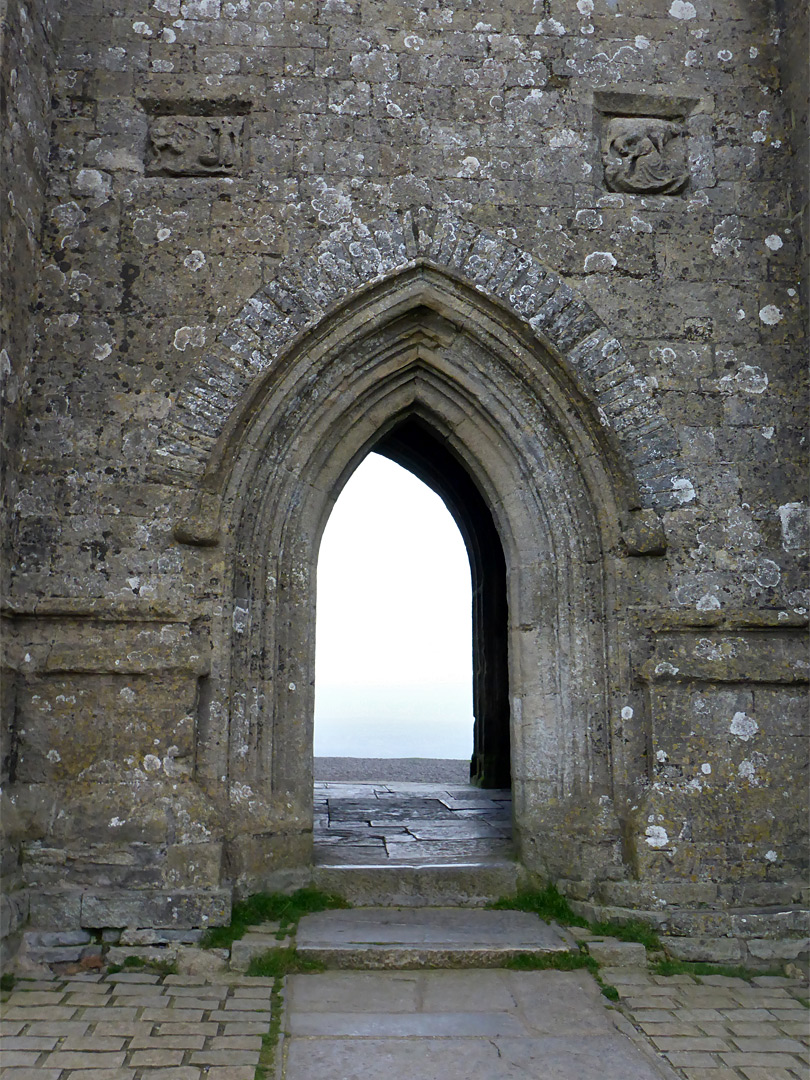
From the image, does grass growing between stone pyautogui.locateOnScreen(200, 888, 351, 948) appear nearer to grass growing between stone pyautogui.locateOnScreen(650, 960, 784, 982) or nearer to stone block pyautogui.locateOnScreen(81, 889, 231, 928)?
stone block pyautogui.locateOnScreen(81, 889, 231, 928)

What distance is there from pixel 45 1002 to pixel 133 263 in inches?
136

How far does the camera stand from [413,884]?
175 inches

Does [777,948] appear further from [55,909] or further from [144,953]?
A: [55,909]

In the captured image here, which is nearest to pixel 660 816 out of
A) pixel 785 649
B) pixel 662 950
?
pixel 662 950

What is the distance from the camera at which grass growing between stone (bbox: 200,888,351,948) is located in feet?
13.0

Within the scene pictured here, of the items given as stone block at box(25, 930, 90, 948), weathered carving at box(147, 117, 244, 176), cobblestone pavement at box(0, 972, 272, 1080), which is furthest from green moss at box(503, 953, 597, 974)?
weathered carving at box(147, 117, 244, 176)

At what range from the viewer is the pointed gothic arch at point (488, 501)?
4.39m

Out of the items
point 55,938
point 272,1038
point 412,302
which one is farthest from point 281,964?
point 412,302

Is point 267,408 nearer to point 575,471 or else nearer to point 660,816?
point 575,471

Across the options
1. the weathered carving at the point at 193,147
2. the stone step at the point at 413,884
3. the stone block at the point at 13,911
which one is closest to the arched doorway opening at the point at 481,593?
the stone step at the point at 413,884

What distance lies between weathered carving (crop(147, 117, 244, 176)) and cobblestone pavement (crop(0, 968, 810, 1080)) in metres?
3.97

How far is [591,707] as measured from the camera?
15.0 feet

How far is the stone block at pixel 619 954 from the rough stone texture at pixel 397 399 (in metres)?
0.25

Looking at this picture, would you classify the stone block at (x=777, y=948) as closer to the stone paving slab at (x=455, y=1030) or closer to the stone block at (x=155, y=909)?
the stone paving slab at (x=455, y=1030)
